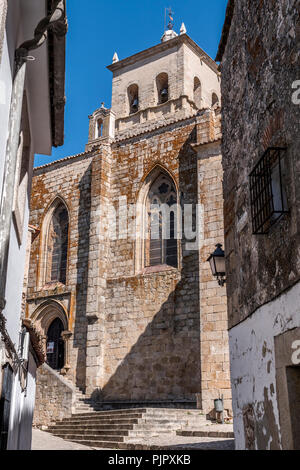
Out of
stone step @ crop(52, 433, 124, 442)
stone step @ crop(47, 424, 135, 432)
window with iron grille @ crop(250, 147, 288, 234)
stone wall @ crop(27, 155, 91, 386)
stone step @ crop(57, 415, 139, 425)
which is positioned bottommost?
stone step @ crop(52, 433, 124, 442)

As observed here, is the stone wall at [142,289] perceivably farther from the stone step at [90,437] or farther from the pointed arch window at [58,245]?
the stone step at [90,437]

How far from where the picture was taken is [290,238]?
3938mm

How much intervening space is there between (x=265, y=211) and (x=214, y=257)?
8.11 ft

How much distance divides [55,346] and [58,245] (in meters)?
3.86

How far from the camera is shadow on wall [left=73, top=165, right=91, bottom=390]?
16.7 meters

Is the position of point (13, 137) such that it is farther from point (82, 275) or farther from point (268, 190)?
point (82, 275)

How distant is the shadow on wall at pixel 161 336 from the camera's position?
14844 millimetres

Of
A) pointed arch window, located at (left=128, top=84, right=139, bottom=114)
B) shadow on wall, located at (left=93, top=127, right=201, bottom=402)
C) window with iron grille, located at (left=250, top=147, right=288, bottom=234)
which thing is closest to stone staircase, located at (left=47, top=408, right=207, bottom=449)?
shadow on wall, located at (left=93, top=127, right=201, bottom=402)

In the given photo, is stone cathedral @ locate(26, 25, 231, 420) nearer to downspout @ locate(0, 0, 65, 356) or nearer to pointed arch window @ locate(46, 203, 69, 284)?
pointed arch window @ locate(46, 203, 69, 284)

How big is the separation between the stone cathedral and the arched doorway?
36mm

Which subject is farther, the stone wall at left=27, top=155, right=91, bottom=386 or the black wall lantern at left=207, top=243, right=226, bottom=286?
the stone wall at left=27, top=155, right=91, bottom=386

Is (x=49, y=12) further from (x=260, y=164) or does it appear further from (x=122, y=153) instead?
(x=122, y=153)

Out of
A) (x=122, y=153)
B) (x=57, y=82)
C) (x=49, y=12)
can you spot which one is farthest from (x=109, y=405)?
(x=49, y=12)

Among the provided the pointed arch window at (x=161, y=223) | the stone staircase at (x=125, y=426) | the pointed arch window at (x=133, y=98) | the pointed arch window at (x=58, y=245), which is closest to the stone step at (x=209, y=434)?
the stone staircase at (x=125, y=426)
